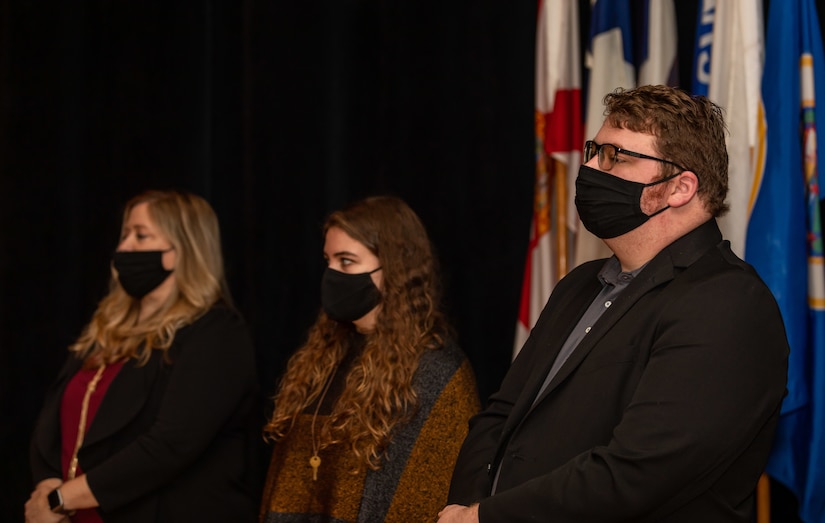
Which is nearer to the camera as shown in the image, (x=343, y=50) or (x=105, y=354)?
(x=105, y=354)

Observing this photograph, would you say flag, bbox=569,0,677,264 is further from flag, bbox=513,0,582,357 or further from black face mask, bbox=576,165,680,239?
black face mask, bbox=576,165,680,239

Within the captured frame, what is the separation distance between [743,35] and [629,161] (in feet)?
3.39

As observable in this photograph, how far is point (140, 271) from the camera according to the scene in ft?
10.6

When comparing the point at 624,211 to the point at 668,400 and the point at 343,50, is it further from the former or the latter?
the point at 343,50

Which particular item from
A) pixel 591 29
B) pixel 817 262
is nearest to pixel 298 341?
pixel 591 29

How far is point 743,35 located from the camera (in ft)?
9.31

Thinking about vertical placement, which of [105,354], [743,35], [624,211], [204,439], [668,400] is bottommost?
[204,439]

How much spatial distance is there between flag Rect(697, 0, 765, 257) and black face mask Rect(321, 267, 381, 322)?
1.03m

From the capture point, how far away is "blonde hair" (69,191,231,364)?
319 cm

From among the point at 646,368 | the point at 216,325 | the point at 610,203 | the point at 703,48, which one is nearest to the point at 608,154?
the point at 610,203

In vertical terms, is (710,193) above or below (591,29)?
below

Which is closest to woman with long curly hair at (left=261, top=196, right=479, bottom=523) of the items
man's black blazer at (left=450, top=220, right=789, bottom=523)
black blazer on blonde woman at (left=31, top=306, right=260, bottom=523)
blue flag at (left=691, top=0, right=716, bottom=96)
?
black blazer on blonde woman at (left=31, top=306, right=260, bottom=523)

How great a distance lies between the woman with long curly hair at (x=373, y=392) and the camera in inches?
100

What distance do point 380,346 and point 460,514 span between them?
81 cm
